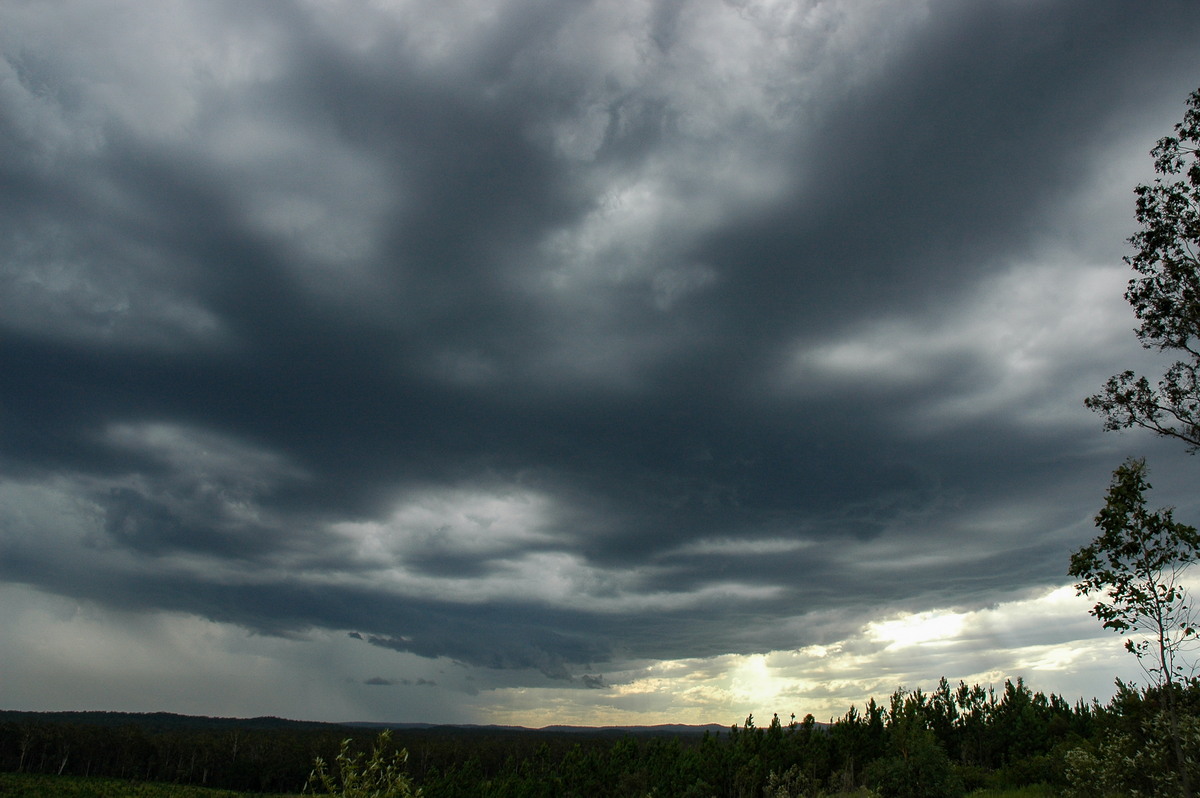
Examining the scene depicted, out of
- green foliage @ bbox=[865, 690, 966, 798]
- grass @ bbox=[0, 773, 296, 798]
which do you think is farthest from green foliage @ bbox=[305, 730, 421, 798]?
grass @ bbox=[0, 773, 296, 798]

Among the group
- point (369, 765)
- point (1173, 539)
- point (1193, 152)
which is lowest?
point (369, 765)

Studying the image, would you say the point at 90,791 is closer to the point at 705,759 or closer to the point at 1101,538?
the point at 705,759

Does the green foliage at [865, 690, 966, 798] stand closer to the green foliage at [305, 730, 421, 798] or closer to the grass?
the green foliage at [305, 730, 421, 798]

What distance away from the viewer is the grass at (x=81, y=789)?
15812 centimetres

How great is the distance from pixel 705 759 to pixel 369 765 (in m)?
119

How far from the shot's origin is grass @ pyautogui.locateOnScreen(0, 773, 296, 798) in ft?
519

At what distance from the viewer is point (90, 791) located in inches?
6732

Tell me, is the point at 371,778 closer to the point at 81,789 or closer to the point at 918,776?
the point at 918,776

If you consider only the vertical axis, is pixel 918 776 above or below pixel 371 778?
below

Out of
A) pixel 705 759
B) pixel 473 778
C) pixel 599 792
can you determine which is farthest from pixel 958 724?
pixel 473 778

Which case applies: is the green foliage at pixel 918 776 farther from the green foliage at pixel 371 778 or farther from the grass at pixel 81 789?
the grass at pixel 81 789

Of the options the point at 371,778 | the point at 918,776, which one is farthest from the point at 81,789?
the point at 371,778

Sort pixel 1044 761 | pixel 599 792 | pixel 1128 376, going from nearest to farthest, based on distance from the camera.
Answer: pixel 1128 376 < pixel 1044 761 < pixel 599 792

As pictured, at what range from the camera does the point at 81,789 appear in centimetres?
17238
